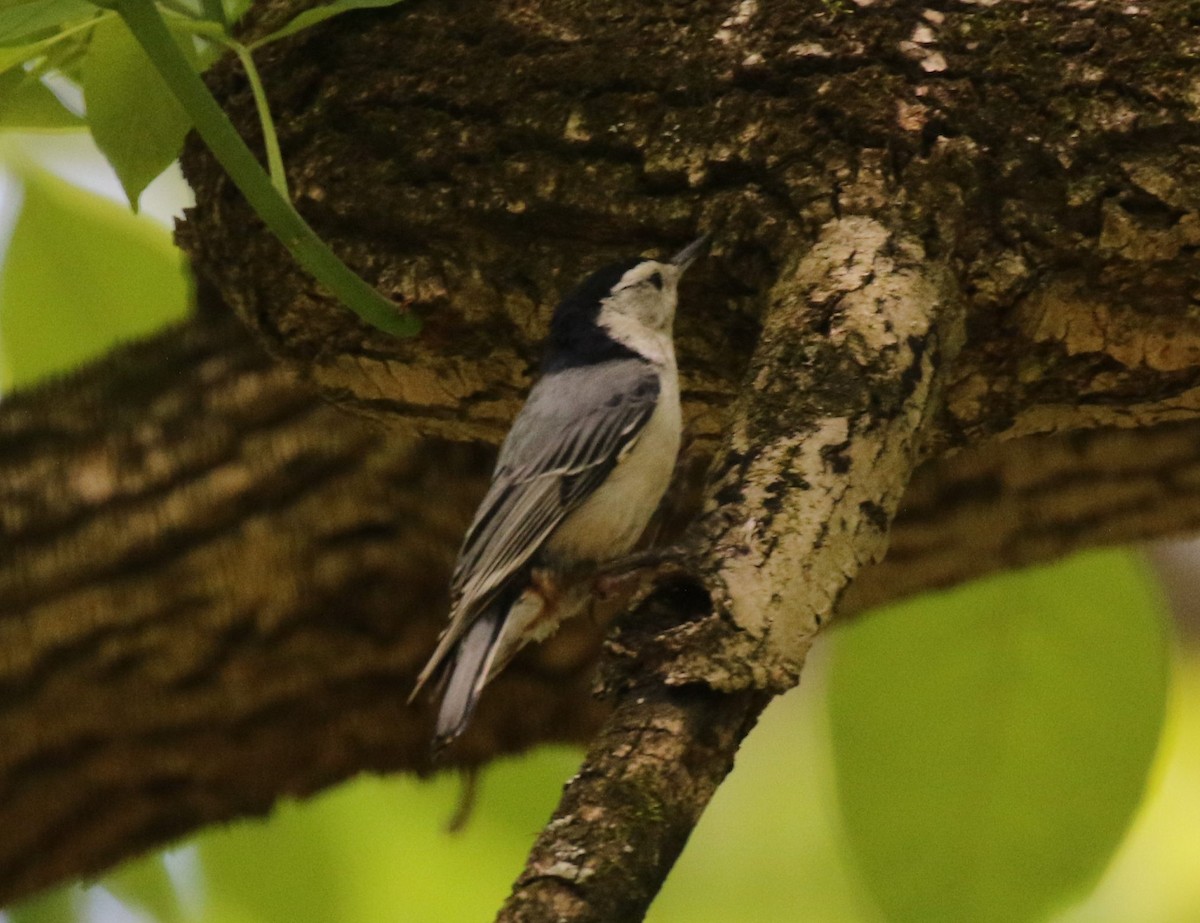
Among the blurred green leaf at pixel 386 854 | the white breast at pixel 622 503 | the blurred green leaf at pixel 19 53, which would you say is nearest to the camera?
the blurred green leaf at pixel 19 53

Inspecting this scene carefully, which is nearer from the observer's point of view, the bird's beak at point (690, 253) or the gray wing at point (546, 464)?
the bird's beak at point (690, 253)

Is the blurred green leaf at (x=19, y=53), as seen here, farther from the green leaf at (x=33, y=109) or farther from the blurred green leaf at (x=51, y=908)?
the blurred green leaf at (x=51, y=908)

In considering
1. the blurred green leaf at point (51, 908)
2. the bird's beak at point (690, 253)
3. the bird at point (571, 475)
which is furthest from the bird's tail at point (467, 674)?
the blurred green leaf at point (51, 908)

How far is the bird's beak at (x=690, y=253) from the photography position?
1.59 meters

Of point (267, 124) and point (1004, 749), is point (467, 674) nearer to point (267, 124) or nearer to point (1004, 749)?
point (267, 124)

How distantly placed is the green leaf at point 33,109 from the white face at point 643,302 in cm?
72

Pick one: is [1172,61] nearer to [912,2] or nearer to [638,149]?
[912,2]

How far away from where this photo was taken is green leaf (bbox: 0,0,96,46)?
1.44 m

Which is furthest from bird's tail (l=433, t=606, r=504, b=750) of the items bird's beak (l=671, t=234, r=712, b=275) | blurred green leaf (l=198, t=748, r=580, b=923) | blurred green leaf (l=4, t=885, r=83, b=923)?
blurred green leaf (l=4, t=885, r=83, b=923)

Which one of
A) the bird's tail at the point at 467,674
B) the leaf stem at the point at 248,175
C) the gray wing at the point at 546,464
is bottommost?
the bird's tail at the point at 467,674

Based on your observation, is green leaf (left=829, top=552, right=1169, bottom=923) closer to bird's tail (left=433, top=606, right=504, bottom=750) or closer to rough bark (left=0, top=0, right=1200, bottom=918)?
rough bark (left=0, top=0, right=1200, bottom=918)

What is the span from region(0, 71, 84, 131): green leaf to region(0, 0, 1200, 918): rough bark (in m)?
0.17

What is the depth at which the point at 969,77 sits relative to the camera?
1531mm

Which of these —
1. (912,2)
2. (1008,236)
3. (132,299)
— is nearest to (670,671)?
(1008,236)
